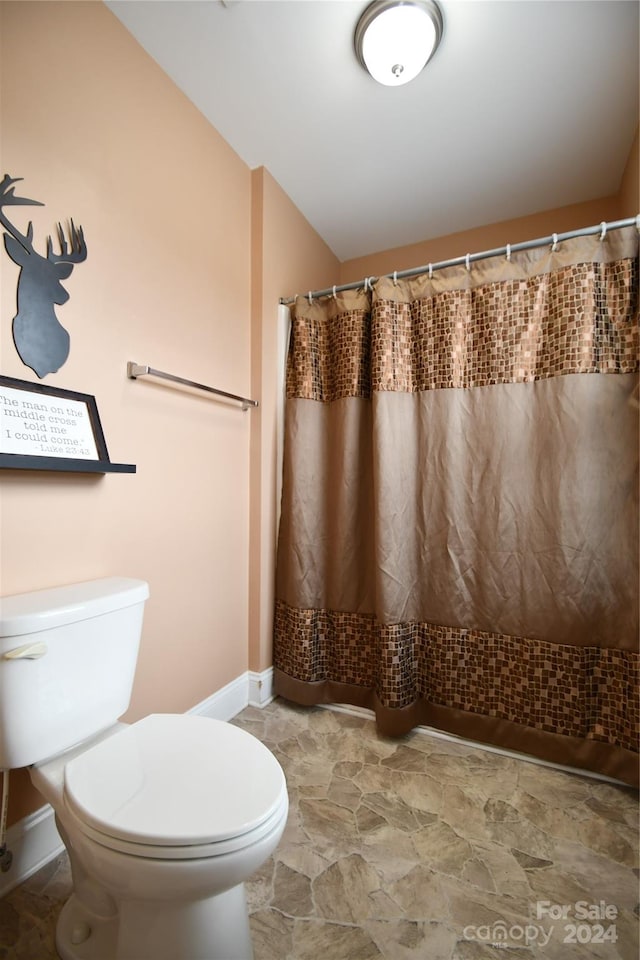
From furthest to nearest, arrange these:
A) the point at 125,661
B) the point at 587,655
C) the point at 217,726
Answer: the point at 587,655 < the point at 125,661 < the point at 217,726

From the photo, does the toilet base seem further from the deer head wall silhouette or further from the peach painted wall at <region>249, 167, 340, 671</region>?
the deer head wall silhouette

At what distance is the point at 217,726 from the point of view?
1.02m

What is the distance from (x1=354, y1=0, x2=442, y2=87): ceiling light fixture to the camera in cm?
126

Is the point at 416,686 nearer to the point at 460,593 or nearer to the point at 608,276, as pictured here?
the point at 460,593

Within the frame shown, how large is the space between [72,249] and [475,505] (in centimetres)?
163

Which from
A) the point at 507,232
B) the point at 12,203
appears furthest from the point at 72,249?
the point at 507,232

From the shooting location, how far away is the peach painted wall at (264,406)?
6.33 ft

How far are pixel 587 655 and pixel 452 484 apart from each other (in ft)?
2.55

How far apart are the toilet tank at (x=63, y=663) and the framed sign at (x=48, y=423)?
14.6 inches

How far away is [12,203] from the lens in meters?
1.07

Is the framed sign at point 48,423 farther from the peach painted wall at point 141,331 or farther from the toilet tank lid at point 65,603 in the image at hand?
the toilet tank lid at point 65,603

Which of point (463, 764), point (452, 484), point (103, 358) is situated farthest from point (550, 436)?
point (103, 358)

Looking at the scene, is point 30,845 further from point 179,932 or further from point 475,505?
point 475,505

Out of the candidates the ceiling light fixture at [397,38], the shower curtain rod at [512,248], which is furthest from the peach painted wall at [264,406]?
the ceiling light fixture at [397,38]
